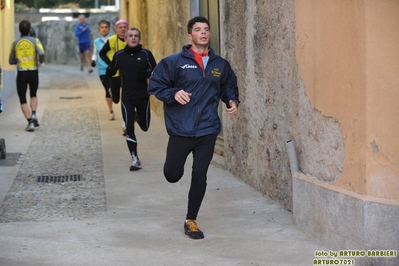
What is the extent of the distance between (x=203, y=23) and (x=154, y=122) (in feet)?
25.9

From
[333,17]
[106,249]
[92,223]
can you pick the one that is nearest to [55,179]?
[92,223]

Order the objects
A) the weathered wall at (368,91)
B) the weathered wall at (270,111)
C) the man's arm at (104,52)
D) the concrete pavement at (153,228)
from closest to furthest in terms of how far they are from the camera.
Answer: the weathered wall at (368,91), the concrete pavement at (153,228), the weathered wall at (270,111), the man's arm at (104,52)

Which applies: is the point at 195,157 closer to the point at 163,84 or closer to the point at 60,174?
the point at 163,84

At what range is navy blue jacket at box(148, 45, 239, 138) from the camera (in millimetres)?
7137

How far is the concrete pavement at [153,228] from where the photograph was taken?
6703mm

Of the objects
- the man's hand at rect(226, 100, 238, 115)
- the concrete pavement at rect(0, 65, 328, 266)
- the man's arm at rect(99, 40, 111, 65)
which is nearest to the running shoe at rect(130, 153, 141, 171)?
the concrete pavement at rect(0, 65, 328, 266)

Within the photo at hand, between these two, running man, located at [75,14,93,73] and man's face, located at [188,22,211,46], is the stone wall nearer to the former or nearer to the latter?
running man, located at [75,14,93,73]

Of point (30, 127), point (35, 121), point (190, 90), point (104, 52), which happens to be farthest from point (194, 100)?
point (35, 121)

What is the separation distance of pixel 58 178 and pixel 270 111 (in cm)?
289

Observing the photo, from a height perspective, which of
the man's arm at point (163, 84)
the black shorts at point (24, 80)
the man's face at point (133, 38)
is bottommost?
the black shorts at point (24, 80)

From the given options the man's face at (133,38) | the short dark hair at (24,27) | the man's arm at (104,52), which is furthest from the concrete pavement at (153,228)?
the short dark hair at (24,27)

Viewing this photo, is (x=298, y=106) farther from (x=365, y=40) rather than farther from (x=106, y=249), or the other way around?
(x=106, y=249)

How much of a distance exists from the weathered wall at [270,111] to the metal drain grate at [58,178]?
179cm

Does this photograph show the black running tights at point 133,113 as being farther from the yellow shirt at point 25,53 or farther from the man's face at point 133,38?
the yellow shirt at point 25,53
